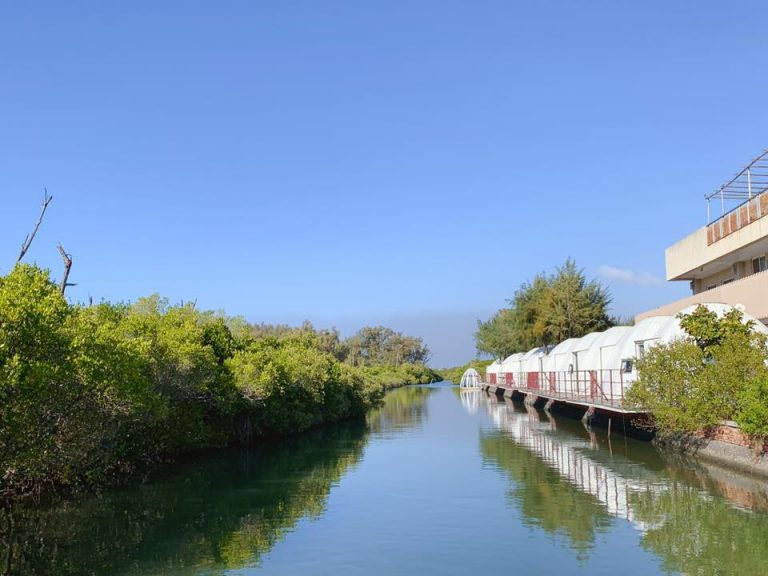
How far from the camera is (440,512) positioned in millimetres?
18250

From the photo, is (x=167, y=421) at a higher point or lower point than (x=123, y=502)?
higher

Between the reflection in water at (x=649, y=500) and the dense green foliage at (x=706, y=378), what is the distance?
64.8 inches

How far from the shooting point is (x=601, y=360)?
136ft

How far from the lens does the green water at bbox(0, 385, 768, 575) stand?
13.8 metres

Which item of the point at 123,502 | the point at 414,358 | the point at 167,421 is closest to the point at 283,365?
the point at 167,421

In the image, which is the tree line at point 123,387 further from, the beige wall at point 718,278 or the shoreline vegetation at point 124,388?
the beige wall at point 718,278

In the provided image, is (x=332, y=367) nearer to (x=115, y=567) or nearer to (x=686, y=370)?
(x=686, y=370)

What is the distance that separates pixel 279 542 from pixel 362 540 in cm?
176

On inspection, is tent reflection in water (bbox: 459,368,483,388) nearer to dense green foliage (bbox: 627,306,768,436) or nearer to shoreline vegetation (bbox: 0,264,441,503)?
shoreline vegetation (bbox: 0,264,441,503)

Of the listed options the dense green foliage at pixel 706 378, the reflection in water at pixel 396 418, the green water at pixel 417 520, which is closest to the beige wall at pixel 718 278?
the dense green foliage at pixel 706 378

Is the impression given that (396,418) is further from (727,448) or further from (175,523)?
(175,523)

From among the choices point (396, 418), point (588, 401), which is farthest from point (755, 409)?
point (396, 418)

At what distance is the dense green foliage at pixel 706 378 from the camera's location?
21344mm

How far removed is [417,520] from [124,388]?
7759mm
